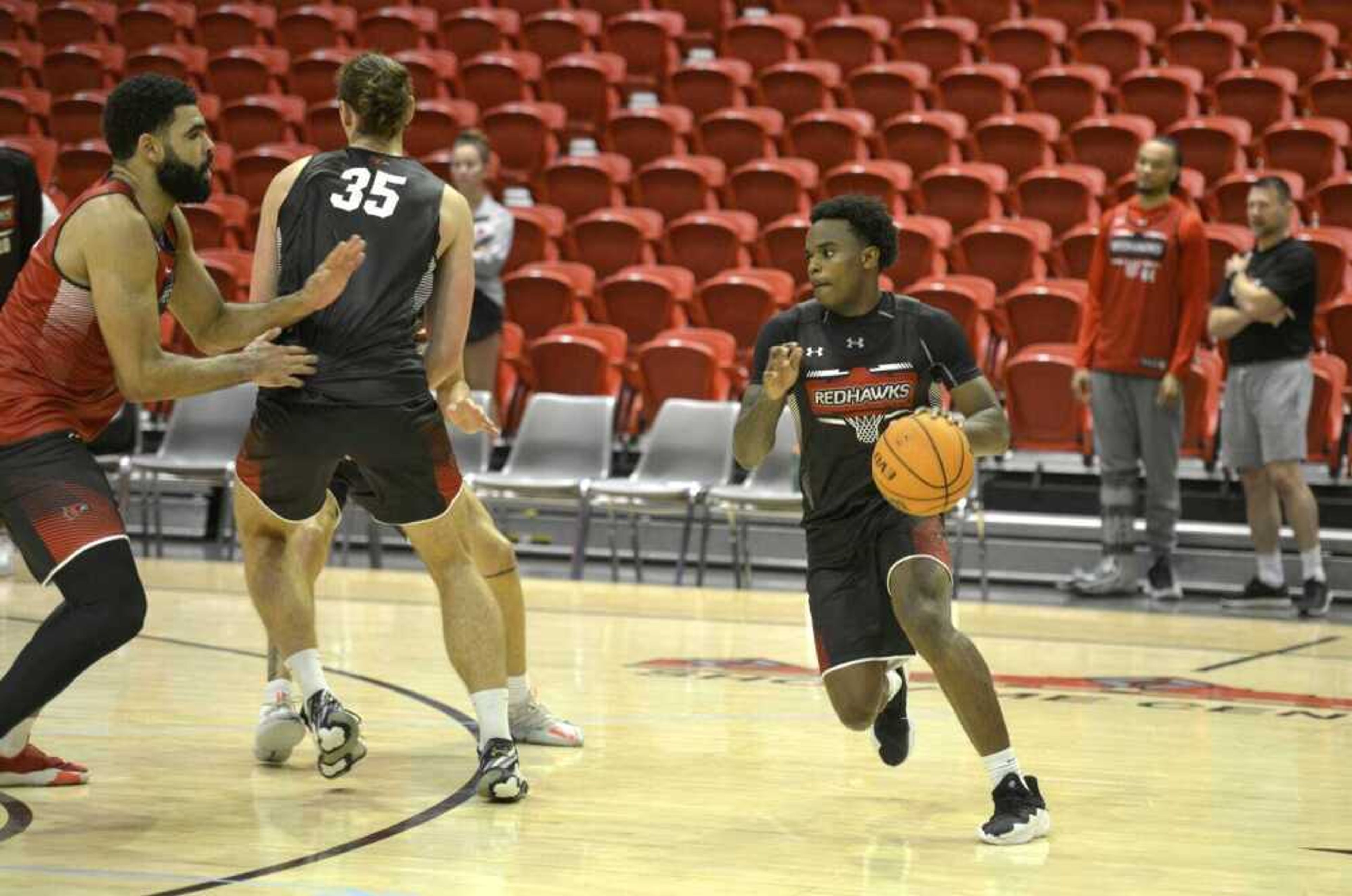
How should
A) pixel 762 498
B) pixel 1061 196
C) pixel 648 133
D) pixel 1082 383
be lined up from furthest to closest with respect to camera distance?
pixel 648 133
pixel 1061 196
pixel 762 498
pixel 1082 383

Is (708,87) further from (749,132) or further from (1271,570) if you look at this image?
(1271,570)

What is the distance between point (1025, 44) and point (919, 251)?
302 centimetres

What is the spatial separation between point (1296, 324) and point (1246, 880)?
17.4 feet

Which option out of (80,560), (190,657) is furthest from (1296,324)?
(80,560)

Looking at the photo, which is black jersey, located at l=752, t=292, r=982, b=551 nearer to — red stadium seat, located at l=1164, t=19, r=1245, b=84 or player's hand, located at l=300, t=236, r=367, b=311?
player's hand, located at l=300, t=236, r=367, b=311

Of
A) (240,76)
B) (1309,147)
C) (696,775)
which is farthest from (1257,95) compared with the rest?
(696,775)

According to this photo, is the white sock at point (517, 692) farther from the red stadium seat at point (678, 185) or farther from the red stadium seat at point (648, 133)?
the red stadium seat at point (648, 133)

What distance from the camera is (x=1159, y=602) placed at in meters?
8.94

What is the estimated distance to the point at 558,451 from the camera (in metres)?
9.91

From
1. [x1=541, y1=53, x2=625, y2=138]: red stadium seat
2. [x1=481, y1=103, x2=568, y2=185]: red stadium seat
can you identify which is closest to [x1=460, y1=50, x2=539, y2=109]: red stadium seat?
[x1=541, y1=53, x2=625, y2=138]: red stadium seat

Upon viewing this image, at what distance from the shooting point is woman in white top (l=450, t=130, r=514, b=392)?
9594 mm

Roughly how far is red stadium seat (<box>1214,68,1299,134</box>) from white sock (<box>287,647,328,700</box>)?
28.4 ft

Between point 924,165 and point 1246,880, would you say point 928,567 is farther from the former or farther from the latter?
point 924,165

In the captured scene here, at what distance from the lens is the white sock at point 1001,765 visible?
427 centimetres
